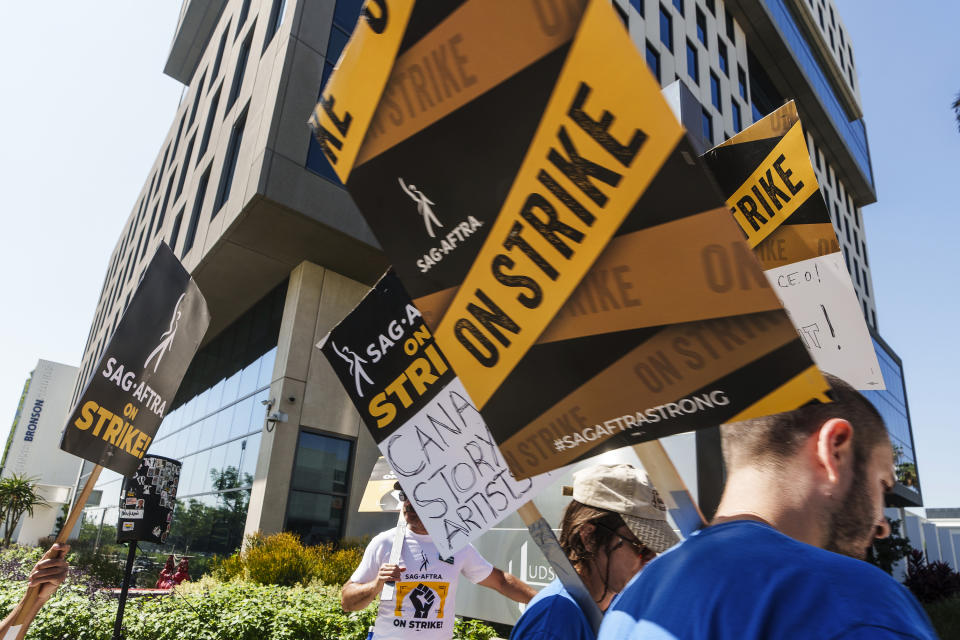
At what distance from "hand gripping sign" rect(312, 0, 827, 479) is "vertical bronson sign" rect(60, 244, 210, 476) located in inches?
106

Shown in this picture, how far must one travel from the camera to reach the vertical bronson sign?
3.33 metres

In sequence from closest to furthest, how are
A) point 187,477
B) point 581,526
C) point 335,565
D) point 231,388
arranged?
point 581,526 → point 335,565 → point 231,388 → point 187,477

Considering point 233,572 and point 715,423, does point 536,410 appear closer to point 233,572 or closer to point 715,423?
point 715,423

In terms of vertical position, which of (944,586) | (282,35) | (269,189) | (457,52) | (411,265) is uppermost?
(282,35)

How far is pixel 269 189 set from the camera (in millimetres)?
13000

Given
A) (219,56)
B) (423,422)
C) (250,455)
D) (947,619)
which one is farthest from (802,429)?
(219,56)

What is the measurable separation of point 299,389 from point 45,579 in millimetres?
11571

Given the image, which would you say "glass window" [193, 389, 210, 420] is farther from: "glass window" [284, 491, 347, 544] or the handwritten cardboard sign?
the handwritten cardboard sign

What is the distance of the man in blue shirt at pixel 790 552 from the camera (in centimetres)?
88

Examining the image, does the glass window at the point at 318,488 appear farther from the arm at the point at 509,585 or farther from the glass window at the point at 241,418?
the arm at the point at 509,585

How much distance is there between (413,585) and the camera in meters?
3.62

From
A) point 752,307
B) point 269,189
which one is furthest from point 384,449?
point 269,189

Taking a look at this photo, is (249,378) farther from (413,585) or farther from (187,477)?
(413,585)

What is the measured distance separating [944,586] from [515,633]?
2528cm
